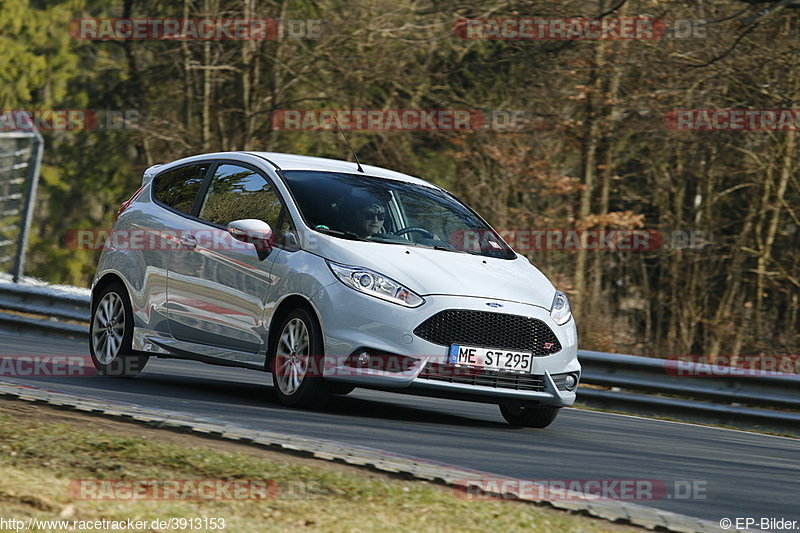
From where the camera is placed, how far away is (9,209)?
728 inches

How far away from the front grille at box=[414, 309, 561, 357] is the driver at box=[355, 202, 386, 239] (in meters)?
0.97

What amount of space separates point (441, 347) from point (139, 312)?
294 cm

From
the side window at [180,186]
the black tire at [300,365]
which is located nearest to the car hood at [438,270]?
the black tire at [300,365]

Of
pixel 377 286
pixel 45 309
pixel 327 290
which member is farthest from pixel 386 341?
pixel 45 309

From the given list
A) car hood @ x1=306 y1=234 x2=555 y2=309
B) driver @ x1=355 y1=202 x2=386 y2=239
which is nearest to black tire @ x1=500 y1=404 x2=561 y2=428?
car hood @ x1=306 y1=234 x2=555 y2=309

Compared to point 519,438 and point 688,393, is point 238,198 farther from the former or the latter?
point 688,393

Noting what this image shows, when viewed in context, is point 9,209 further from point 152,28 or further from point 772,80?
point 772,80

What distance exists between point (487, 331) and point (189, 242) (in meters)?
2.55

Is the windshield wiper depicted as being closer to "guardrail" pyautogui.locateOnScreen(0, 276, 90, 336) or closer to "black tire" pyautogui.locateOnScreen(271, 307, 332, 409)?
"black tire" pyautogui.locateOnScreen(271, 307, 332, 409)

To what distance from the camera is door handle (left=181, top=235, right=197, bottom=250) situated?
953 centimetres

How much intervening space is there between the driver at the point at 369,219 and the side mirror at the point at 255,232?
2.07 ft

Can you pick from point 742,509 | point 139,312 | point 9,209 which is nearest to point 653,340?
point 9,209

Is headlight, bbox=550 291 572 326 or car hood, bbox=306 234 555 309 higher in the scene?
car hood, bbox=306 234 555 309

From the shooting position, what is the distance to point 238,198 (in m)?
9.57
